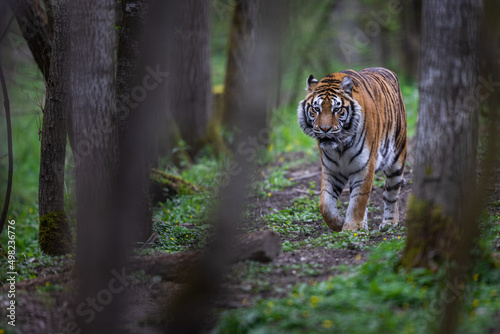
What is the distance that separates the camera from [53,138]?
5.93m

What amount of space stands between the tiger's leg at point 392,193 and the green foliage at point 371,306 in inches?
106

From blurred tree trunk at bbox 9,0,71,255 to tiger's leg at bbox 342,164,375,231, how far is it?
3121 millimetres

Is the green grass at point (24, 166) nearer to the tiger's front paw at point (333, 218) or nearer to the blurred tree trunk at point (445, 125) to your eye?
the tiger's front paw at point (333, 218)

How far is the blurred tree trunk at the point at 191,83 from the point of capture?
10.4 m

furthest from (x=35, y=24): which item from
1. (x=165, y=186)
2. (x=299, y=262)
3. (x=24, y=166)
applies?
(x=24, y=166)

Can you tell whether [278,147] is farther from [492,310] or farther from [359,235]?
[492,310]

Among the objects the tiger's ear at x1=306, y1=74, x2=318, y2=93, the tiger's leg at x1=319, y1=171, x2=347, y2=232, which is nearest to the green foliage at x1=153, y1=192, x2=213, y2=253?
the tiger's leg at x1=319, y1=171, x2=347, y2=232

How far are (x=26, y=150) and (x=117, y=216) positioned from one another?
10.6m

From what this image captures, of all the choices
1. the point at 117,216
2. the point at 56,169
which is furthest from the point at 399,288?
the point at 56,169

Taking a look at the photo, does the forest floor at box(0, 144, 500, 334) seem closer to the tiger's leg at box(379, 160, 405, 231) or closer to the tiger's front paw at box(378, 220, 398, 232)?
the tiger's front paw at box(378, 220, 398, 232)

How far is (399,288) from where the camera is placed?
3736 millimetres

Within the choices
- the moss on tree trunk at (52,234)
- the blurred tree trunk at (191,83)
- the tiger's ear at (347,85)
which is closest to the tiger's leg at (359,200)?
the tiger's ear at (347,85)

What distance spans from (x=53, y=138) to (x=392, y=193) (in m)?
4.00

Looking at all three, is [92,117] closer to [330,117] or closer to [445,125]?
[330,117]
